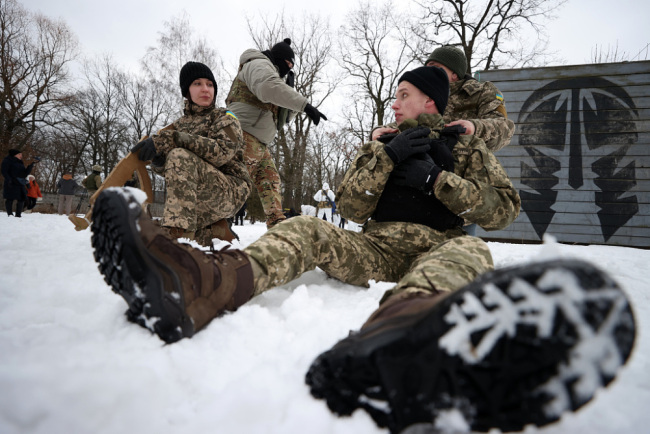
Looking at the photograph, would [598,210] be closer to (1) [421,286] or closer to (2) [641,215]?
(2) [641,215]

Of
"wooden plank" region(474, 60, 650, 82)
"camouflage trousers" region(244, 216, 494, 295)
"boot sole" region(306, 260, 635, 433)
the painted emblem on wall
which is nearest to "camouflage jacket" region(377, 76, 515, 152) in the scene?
"camouflage trousers" region(244, 216, 494, 295)

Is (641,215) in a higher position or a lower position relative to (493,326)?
higher

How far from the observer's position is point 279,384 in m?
0.67

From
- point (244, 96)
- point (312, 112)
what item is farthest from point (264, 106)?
point (312, 112)

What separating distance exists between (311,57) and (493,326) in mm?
15793

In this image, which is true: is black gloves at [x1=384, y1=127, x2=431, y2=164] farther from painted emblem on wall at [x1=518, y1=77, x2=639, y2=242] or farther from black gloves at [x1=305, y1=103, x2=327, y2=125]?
painted emblem on wall at [x1=518, y1=77, x2=639, y2=242]

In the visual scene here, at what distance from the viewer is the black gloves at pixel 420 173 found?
1.33 m

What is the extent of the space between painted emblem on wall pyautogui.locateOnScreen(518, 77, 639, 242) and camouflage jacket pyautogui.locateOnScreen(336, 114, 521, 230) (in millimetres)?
4324

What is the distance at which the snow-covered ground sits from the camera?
55 cm

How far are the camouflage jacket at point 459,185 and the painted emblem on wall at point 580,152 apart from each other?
4324mm

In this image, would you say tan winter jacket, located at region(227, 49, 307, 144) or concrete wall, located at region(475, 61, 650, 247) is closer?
tan winter jacket, located at region(227, 49, 307, 144)

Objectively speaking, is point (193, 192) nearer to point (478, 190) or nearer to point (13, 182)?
point (478, 190)

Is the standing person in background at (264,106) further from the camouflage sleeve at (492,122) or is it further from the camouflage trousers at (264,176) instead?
the camouflage sleeve at (492,122)

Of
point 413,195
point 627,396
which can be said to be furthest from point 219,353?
point 413,195
